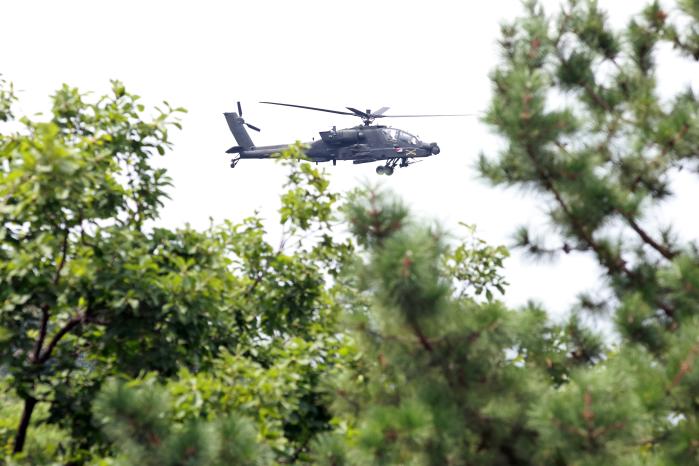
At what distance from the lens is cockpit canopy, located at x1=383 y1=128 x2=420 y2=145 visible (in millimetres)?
52875

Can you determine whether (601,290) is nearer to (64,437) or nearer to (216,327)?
(216,327)

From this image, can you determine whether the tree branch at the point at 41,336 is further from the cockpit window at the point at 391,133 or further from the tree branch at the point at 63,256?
the cockpit window at the point at 391,133

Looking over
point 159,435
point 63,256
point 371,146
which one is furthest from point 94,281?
point 371,146

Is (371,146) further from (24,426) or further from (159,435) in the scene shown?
(159,435)

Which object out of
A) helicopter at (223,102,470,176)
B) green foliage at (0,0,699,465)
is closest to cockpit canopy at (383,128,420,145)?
helicopter at (223,102,470,176)

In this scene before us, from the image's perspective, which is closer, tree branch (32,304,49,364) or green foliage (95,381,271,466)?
green foliage (95,381,271,466)

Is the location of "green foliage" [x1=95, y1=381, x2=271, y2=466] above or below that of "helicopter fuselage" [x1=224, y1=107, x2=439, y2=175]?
below

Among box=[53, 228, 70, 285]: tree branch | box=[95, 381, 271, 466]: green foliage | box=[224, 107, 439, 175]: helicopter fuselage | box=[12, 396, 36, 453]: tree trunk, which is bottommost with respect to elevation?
box=[95, 381, 271, 466]: green foliage

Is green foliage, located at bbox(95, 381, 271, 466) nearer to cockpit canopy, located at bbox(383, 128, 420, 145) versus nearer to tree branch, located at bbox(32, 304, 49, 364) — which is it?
tree branch, located at bbox(32, 304, 49, 364)

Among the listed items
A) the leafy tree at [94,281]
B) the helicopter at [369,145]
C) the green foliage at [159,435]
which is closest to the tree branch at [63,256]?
the leafy tree at [94,281]

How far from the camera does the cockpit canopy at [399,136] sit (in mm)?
52875

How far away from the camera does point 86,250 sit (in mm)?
11195

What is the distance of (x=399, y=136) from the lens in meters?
53.0

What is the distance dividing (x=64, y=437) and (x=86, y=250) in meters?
1.96
